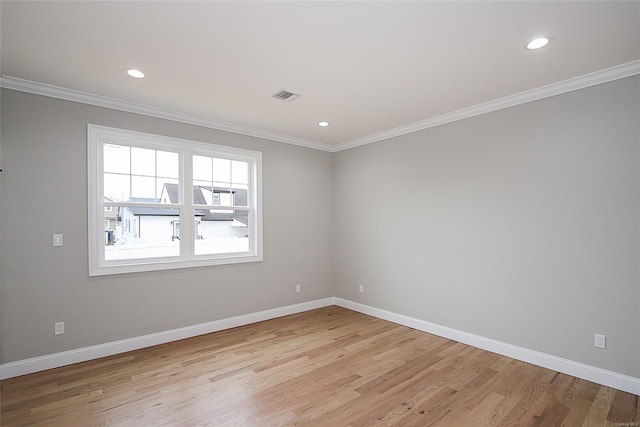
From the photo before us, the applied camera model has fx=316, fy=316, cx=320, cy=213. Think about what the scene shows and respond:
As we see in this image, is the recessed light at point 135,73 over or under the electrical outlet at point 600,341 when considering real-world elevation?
over

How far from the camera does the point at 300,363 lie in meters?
3.16

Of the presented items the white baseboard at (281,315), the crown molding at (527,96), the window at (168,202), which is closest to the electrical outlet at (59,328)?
the white baseboard at (281,315)

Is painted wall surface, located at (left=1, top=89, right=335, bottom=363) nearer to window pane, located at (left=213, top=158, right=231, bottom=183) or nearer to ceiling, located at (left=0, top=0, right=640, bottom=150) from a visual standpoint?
window pane, located at (left=213, top=158, right=231, bottom=183)

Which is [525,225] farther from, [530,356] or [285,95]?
[285,95]

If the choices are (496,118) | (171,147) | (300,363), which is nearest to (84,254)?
(171,147)

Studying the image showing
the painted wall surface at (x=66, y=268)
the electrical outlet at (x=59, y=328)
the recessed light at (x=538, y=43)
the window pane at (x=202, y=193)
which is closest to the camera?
the recessed light at (x=538, y=43)

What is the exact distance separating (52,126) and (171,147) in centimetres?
111

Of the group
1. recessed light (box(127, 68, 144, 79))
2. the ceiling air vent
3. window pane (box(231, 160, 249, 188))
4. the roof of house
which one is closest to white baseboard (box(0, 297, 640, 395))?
the roof of house

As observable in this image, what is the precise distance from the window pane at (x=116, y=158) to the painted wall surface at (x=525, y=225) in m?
3.25

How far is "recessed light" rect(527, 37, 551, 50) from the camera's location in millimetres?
2248

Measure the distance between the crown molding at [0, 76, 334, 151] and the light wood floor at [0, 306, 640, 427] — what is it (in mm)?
2644

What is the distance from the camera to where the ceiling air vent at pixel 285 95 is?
3.17m

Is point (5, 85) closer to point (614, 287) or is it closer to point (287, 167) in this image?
point (287, 167)

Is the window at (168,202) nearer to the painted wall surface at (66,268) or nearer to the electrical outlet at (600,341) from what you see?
the painted wall surface at (66,268)
